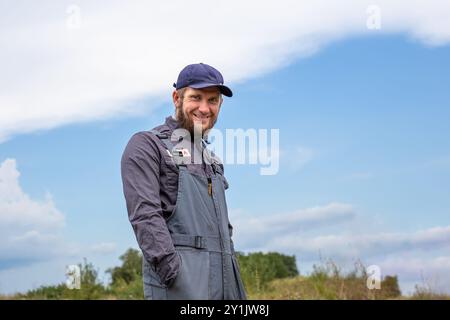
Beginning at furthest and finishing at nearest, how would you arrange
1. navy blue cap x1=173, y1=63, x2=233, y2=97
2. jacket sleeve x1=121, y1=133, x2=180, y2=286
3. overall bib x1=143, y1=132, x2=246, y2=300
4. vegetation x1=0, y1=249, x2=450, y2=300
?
vegetation x1=0, y1=249, x2=450, y2=300, navy blue cap x1=173, y1=63, x2=233, y2=97, overall bib x1=143, y1=132, x2=246, y2=300, jacket sleeve x1=121, y1=133, x2=180, y2=286

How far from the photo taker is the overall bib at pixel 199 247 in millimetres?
4027

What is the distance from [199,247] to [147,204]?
43cm

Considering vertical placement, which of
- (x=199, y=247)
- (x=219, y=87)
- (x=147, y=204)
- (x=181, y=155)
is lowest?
(x=199, y=247)

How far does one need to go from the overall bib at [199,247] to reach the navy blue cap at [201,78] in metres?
0.40

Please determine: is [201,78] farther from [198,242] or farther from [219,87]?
[198,242]

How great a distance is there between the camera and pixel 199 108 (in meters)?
4.40

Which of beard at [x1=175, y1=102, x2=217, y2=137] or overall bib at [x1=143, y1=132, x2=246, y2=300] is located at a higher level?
beard at [x1=175, y1=102, x2=217, y2=137]

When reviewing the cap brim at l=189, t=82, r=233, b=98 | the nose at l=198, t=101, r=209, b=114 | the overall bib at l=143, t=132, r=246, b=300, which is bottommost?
the overall bib at l=143, t=132, r=246, b=300

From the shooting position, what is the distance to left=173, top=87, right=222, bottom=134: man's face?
4.40 meters

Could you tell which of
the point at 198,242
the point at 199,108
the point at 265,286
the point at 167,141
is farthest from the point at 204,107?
the point at 265,286

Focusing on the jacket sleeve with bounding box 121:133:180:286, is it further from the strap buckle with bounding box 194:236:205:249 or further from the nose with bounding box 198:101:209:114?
the nose with bounding box 198:101:209:114

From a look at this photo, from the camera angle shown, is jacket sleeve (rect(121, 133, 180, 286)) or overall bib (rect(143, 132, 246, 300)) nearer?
jacket sleeve (rect(121, 133, 180, 286))

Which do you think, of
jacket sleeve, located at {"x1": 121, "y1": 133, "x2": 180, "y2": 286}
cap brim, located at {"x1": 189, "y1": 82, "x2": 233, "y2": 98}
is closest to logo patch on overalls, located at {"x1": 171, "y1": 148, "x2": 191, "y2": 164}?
jacket sleeve, located at {"x1": 121, "y1": 133, "x2": 180, "y2": 286}

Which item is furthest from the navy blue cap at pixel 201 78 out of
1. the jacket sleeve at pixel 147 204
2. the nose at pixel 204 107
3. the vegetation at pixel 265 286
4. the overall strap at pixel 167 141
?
the vegetation at pixel 265 286
